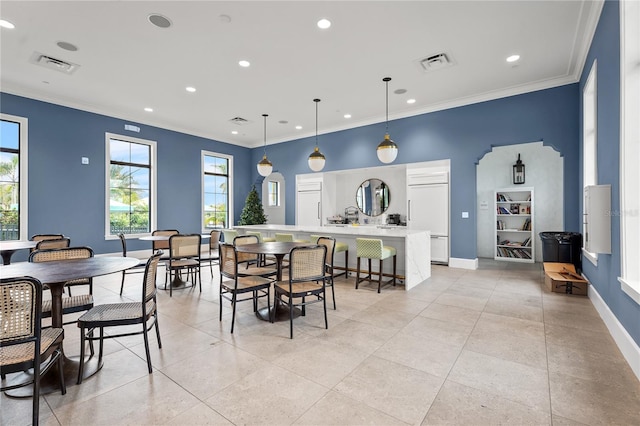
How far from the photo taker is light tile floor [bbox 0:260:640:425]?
1829 mm

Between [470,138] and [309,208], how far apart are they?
4.38m

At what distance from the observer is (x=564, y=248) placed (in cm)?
→ 505

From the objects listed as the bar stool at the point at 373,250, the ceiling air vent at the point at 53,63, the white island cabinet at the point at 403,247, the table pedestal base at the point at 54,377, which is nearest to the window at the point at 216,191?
the ceiling air vent at the point at 53,63

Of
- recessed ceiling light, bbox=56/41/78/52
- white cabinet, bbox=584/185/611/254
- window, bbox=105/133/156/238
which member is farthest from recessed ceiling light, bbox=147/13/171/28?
white cabinet, bbox=584/185/611/254

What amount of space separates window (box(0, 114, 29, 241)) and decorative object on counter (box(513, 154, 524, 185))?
10213mm

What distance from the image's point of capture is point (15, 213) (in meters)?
5.67

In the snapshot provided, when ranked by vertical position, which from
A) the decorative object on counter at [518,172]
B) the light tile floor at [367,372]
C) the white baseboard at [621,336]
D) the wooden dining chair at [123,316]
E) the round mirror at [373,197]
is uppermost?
the decorative object on counter at [518,172]

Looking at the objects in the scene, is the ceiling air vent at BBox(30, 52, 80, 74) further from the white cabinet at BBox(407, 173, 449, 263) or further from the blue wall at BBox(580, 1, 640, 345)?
the blue wall at BBox(580, 1, 640, 345)

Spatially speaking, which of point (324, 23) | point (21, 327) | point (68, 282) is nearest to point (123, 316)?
point (21, 327)

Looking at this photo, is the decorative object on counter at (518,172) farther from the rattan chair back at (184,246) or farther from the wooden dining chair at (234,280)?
the rattan chair back at (184,246)

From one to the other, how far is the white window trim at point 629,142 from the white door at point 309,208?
6373 mm

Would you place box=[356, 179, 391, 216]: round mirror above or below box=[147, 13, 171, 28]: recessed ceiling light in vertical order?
below

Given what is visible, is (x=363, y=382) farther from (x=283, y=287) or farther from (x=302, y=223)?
(x=302, y=223)

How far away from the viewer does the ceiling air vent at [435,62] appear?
14.7 ft
